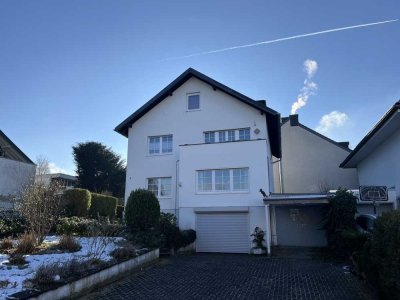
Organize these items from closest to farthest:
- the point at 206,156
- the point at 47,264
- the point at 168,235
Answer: the point at 47,264, the point at 168,235, the point at 206,156

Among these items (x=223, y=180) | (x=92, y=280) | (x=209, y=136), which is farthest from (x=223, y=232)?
(x=92, y=280)

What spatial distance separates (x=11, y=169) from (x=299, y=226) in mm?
21708

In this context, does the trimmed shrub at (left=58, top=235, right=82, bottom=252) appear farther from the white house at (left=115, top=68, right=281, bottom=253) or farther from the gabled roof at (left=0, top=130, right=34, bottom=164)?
the gabled roof at (left=0, top=130, right=34, bottom=164)

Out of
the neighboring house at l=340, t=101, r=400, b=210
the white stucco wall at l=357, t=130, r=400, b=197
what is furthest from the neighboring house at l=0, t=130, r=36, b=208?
the white stucco wall at l=357, t=130, r=400, b=197

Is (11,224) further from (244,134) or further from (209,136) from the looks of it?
(244,134)

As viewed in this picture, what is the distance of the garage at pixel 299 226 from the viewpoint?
62.8ft

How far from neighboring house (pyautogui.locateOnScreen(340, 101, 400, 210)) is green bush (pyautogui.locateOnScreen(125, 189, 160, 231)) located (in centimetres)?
1016

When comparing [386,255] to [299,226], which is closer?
[386,255]

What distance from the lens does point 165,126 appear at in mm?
21750

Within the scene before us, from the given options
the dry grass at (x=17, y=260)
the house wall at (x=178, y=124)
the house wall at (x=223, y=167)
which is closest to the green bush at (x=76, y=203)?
the house wall at (x=178, y=124)

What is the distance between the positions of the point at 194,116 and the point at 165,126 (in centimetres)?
203

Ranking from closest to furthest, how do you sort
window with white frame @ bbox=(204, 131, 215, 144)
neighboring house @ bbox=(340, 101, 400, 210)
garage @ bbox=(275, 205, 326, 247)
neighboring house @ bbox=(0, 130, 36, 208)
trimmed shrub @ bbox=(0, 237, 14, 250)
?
trimmed shrub @ bbox=(0, 237, 14, 250), neighboring house @ bbox=(340, 101, 400, 210), garage @ bbox=(275, 205, 326, 247), window with white frame @ bbox=(204, 131, 215, 144), neighboring house @ bbox=(0, 130, 36, 208)

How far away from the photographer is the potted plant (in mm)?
16469

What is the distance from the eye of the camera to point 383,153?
57.0 feet
